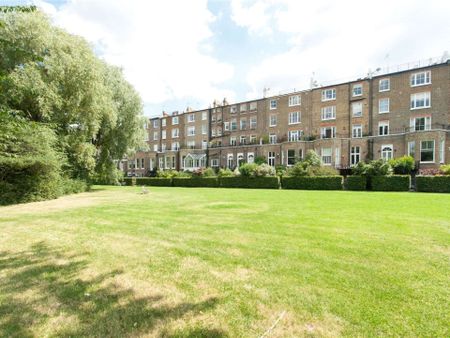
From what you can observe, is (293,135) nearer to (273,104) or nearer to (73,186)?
(273,104)

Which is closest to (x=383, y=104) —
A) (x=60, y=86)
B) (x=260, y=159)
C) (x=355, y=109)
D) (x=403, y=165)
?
(x=355, y=109)

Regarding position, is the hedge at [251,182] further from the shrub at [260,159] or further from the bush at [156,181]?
the shrub at [260,159]

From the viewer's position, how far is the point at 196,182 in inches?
1251

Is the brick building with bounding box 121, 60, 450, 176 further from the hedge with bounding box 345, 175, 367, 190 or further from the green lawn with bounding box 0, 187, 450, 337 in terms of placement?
the green lawn with bounding box 0, 187, 450, 337

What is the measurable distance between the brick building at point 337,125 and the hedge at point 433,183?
8.60 m

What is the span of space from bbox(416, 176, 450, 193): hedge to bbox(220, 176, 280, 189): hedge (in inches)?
474

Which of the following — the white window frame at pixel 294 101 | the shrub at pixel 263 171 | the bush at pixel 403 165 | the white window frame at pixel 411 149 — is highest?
the white window frame at pixel 294 101

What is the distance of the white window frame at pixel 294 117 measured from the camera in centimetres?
3878

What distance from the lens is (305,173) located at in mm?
25953

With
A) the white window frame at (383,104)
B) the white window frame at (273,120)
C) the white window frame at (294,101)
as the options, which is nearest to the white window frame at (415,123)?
the white window frame at (383,104)

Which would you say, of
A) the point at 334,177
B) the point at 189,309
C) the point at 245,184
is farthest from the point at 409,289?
the point at 245,184

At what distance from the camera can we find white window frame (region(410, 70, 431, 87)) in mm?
29312

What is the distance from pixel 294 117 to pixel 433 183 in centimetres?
2201

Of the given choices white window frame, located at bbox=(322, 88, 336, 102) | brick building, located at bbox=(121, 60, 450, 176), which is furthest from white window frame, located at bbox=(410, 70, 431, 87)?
white window frame, located at bbox=(322, 88, 336, 102)
